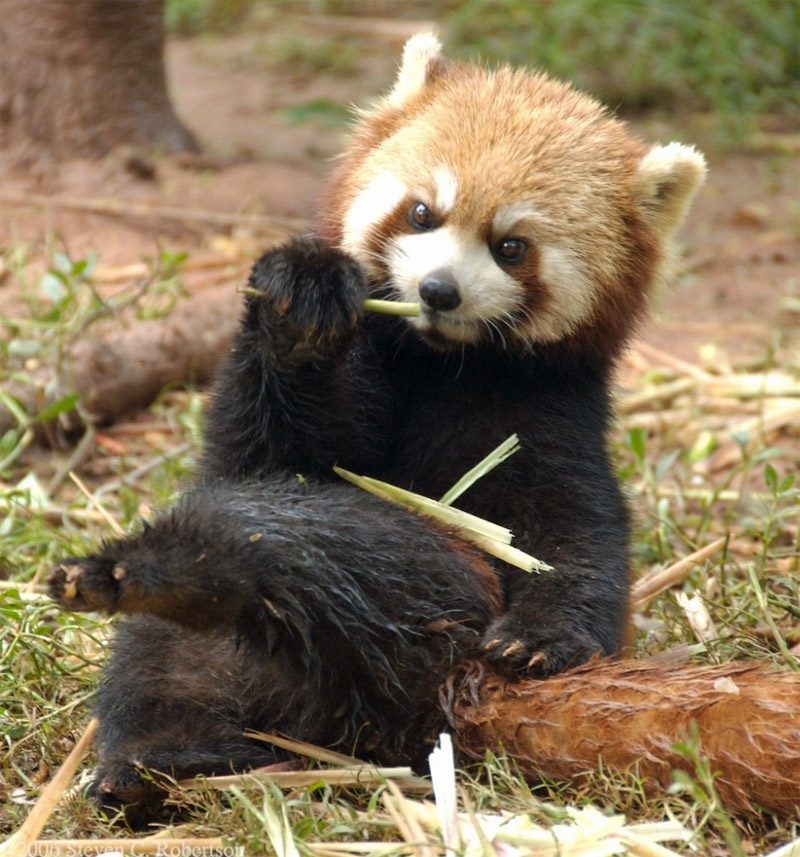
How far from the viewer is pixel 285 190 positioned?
7684mm

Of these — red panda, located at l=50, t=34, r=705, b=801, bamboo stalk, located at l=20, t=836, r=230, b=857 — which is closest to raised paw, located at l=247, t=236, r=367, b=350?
red panda, located at l=50, t=34, r=705, b=801

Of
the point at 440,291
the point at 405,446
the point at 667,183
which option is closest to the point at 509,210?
the point at 440,291

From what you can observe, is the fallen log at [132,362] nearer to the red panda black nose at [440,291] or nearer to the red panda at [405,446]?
the red panda at [405,446]

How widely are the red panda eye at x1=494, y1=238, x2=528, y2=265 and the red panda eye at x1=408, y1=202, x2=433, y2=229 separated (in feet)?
0.69

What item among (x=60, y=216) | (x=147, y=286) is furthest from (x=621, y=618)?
(x=60, y=216)

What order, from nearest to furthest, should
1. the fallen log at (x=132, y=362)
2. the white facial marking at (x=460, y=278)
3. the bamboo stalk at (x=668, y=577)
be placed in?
the white facial marking at (x=460, y=278) < the bamboo stalk at (x=668, y=577) < the fallen log at (x=132, y=362)

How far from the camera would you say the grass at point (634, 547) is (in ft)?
9.58

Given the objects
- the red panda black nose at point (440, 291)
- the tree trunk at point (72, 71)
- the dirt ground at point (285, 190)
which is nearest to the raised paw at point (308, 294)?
the red panda black nose at point (440, 291)

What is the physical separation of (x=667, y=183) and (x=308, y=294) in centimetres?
131

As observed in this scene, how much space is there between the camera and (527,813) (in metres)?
2.90

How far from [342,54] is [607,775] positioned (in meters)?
8.80

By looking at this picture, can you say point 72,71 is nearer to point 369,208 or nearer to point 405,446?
point 369,208

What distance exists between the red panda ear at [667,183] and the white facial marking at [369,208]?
29.5 inches

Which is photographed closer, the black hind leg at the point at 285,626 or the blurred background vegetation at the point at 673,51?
the black hind leg at the point at 285,626
